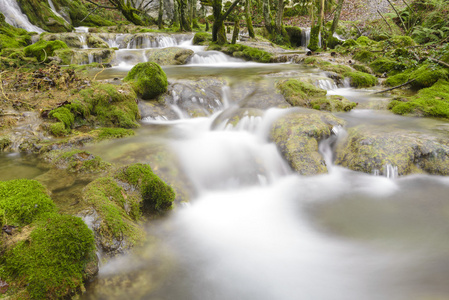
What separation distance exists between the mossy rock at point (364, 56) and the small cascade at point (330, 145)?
338 inches

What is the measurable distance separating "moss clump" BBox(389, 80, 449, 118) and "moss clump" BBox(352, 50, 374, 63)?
540 centimetres

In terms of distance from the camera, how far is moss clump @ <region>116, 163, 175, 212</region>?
11.1 ft

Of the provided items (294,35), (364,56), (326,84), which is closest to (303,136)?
(326,84)

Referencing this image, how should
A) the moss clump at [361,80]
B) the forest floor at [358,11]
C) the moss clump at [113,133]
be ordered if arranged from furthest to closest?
the forest floor at [358,11]
the moss clump at [361,80]
the moss clump at [113,133]

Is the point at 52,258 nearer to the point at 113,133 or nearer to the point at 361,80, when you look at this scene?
the point at 113,133

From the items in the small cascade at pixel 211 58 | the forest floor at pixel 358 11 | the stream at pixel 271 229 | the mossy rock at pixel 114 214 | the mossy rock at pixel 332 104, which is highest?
the forest floor at pixel 358 11

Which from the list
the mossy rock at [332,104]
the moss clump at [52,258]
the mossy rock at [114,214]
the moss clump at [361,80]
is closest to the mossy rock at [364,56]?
the moss clump at [361,80]

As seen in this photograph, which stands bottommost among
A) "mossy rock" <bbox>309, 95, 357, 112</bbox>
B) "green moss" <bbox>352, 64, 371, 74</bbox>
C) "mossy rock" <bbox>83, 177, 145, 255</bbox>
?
"mossy rock" <bbox>83, 177, 145, 255</bbox>

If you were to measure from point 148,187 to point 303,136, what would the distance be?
3.28 metres

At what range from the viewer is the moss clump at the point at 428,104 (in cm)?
606

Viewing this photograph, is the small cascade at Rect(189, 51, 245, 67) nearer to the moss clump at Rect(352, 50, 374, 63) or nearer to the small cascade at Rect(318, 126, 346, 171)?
the moss clump at Rect(352, 50, 374, 63)

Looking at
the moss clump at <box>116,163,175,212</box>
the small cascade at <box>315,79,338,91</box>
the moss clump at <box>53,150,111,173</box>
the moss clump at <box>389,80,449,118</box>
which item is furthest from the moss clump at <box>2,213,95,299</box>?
the small cascade at <box>315,79,338,91</box>

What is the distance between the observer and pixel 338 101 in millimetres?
6992

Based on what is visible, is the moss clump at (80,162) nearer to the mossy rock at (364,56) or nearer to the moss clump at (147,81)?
the moss clump at (147,81)
